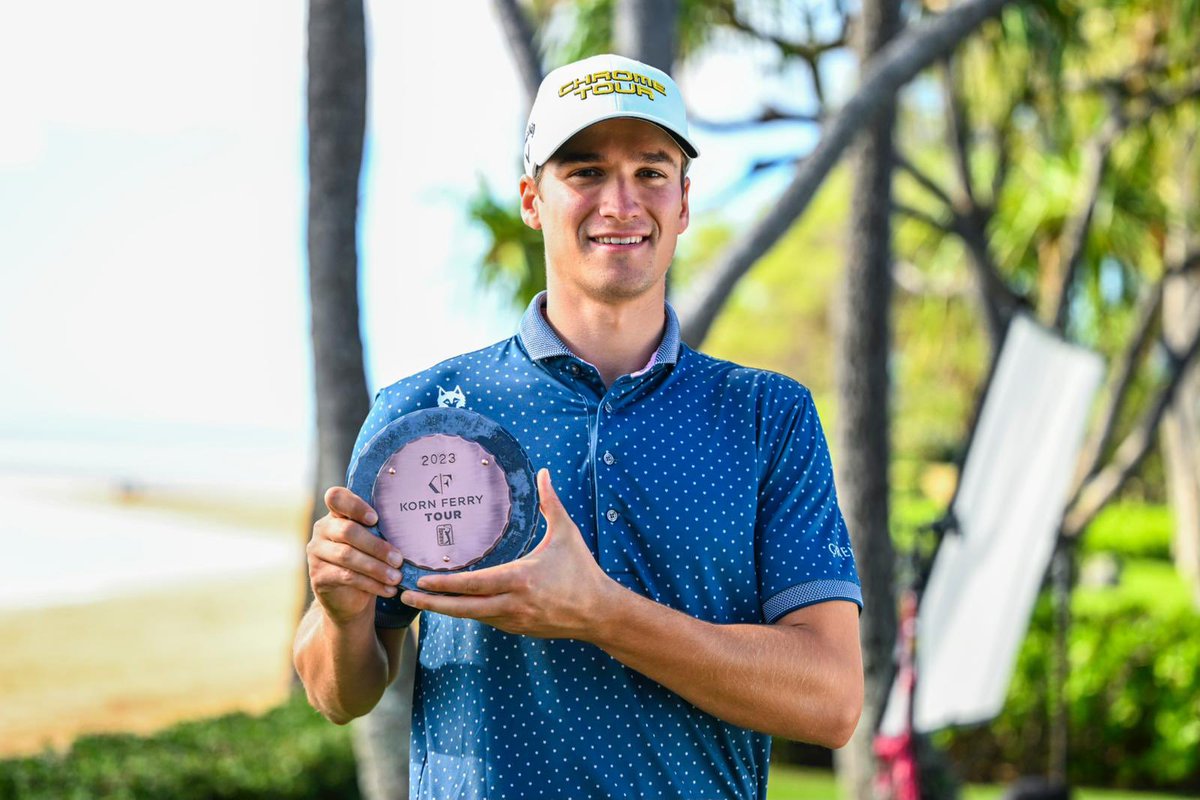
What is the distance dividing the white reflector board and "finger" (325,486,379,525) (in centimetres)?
333

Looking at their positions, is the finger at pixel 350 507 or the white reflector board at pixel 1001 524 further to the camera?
the white reflector board at pixel 1001 524

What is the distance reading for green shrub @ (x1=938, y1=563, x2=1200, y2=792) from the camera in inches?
356

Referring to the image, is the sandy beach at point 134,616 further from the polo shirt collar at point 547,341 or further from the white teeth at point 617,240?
the white teeth at point 617,240

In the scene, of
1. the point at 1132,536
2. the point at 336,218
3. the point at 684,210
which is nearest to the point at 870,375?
the point at 336,218

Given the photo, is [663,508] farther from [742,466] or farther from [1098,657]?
[1098,657]

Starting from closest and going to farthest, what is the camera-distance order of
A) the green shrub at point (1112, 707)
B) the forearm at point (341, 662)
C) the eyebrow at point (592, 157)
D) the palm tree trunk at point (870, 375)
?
the forearm at point (341, 662) → the eyebrow at point (592, 157) → the palm tree trunk at point (870, 375) → the green shrub at point (1112, 707)

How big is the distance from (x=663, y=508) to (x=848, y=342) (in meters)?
4.95

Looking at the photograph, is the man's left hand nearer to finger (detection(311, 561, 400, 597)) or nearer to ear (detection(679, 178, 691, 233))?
finger (detection(311, 561, 400, 597))

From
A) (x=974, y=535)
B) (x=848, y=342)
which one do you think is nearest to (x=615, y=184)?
(x=974, y=535)

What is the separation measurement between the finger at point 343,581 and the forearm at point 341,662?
93 mm

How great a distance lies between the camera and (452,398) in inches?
74.5

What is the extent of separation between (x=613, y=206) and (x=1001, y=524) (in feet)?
11.0

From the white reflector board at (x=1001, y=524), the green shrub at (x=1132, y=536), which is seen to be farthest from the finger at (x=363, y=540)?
the green shrub at (x=1132, y=536)

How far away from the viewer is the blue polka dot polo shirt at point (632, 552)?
1.75 m
